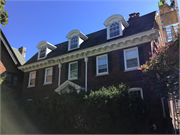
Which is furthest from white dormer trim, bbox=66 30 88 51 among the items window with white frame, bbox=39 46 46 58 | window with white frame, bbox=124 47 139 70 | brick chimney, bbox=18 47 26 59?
brick chimney, bbox=18 47 26 59

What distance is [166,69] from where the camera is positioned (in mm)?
8438

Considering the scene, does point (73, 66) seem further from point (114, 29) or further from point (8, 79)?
point (8, 79)

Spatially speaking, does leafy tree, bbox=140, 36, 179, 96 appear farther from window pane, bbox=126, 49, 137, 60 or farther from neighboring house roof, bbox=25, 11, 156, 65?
neighboring house roof, bbox=25, 11, 156, 65

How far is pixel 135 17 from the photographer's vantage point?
16.9 metres

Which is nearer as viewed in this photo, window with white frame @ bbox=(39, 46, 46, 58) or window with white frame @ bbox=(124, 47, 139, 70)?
window with white frame @ bbox=(124, 47, 139, 70)

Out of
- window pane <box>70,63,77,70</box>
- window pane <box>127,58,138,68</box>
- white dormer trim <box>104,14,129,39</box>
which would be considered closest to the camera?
window pane <box>127,58,138,68</box>

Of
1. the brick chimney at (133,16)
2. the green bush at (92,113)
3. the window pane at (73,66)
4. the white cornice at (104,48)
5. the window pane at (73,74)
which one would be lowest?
the green bush at (92,113)

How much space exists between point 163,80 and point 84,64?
7.59 m

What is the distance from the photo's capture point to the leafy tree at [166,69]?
8352 mm

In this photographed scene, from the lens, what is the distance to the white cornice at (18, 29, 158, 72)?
11781 millimetres

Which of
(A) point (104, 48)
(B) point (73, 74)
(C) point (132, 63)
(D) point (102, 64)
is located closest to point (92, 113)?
(C) point (132, 63)

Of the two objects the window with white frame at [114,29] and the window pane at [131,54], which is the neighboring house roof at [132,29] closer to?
the window with white frame at [114,29]

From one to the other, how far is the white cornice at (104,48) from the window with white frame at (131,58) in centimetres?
47

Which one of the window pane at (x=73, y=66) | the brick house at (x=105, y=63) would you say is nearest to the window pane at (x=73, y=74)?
the brick house at (x=105, y=63)
